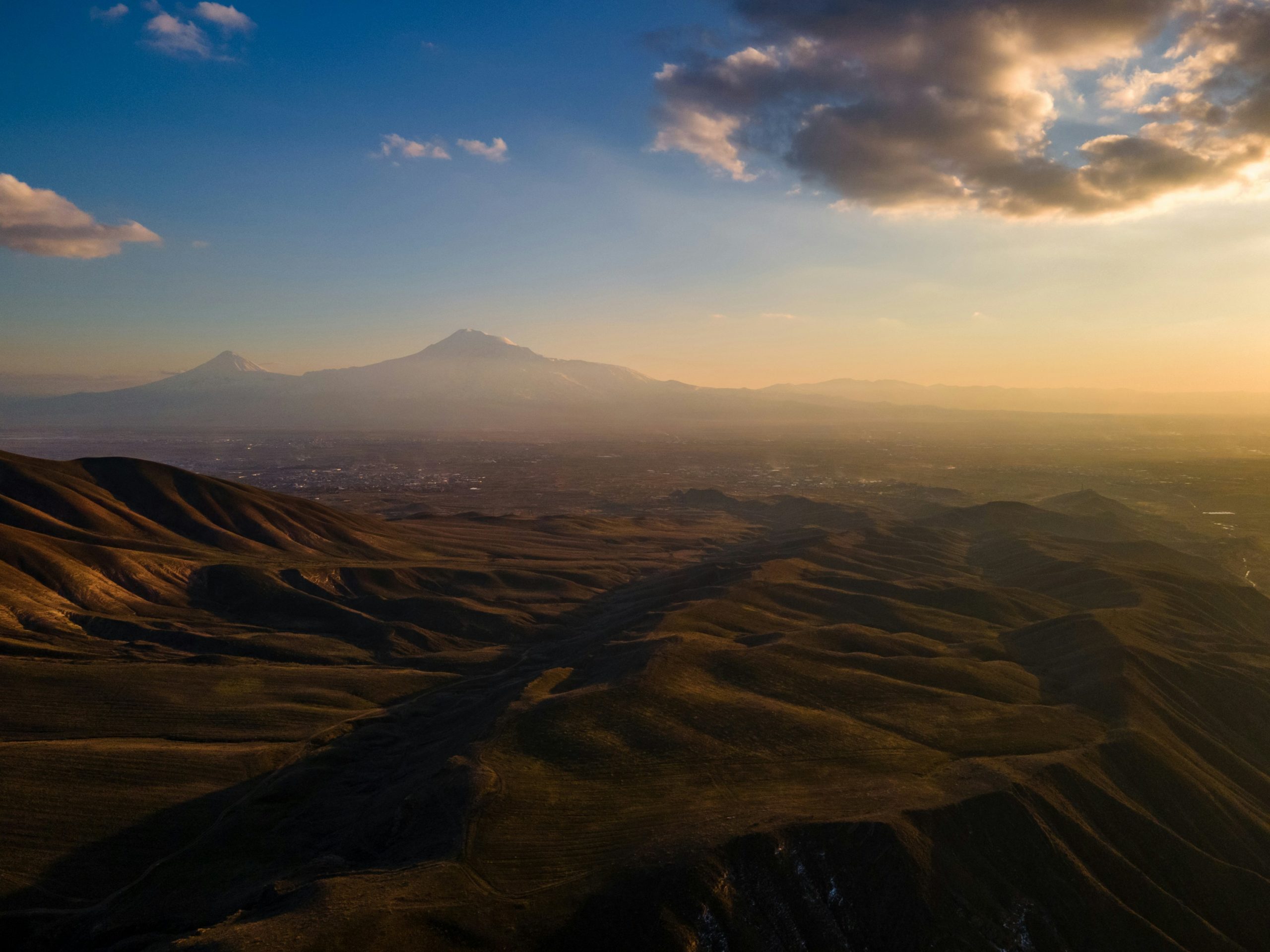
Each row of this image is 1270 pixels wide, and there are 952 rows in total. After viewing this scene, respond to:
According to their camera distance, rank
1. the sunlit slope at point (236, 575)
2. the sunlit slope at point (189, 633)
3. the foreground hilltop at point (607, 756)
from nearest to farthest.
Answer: the foreground hilltop at point (607, 756), the sunlit slope at point (189, 633), the sunlit slope at point (236, 575)

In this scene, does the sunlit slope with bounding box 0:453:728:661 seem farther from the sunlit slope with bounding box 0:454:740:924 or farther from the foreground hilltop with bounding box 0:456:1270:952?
the foreground hilltop with bounding box 0:456:1270:952

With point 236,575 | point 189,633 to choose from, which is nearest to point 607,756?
point 189,633

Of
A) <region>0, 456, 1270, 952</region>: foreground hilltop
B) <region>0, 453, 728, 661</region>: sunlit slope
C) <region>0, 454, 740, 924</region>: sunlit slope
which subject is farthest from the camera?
<region>0, 453, 728, 661</region>: sunlit slope

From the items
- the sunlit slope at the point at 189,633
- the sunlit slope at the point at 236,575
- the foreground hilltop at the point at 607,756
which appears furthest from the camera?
the sunlit slope at the point at 236,575

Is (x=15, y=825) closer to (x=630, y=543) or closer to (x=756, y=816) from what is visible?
(x=756, y=816)

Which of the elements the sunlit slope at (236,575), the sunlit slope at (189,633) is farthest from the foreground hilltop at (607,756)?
the sunlit slope at (236,575)

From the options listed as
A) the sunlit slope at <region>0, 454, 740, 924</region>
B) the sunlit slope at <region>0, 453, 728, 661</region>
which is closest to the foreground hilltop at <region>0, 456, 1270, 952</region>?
the sunlit slope at <region>0, 454, 740, 924</region>

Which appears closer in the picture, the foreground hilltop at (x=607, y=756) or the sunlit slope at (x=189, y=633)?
the foreground hilltop at (x=607, y=756)

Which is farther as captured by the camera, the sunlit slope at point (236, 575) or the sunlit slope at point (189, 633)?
the sunlit slope at point (236, 575)

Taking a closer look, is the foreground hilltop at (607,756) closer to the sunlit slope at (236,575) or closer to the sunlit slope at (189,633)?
the sunlit slope at (189,633)

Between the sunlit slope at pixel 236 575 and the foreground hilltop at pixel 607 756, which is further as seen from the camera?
the sunlit slope at pixel 236 575
